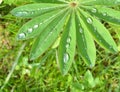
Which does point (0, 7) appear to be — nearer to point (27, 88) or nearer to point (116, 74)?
point (27, 88)

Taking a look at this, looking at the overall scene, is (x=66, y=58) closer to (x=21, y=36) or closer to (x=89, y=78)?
(x=21, y=36)

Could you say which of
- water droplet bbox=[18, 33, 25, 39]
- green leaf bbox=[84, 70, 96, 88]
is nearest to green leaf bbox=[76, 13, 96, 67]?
water droplet bbox=[18, 33, 25, 39]

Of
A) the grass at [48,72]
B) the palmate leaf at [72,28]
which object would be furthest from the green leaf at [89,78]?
the palmate leaf at [72,28]

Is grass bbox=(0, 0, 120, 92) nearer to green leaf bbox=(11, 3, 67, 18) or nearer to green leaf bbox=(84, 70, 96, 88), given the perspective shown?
green leaf bbox=(84, 70, 96, 88)

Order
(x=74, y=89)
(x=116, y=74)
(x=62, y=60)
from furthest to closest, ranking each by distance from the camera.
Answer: (x=116, y=74), (x=74, y=89), (x=62, y=60)

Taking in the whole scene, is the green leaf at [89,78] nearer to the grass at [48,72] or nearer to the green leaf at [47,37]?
the grass at [48,72]

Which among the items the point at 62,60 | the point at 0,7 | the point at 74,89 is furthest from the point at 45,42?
the point at 0,7
